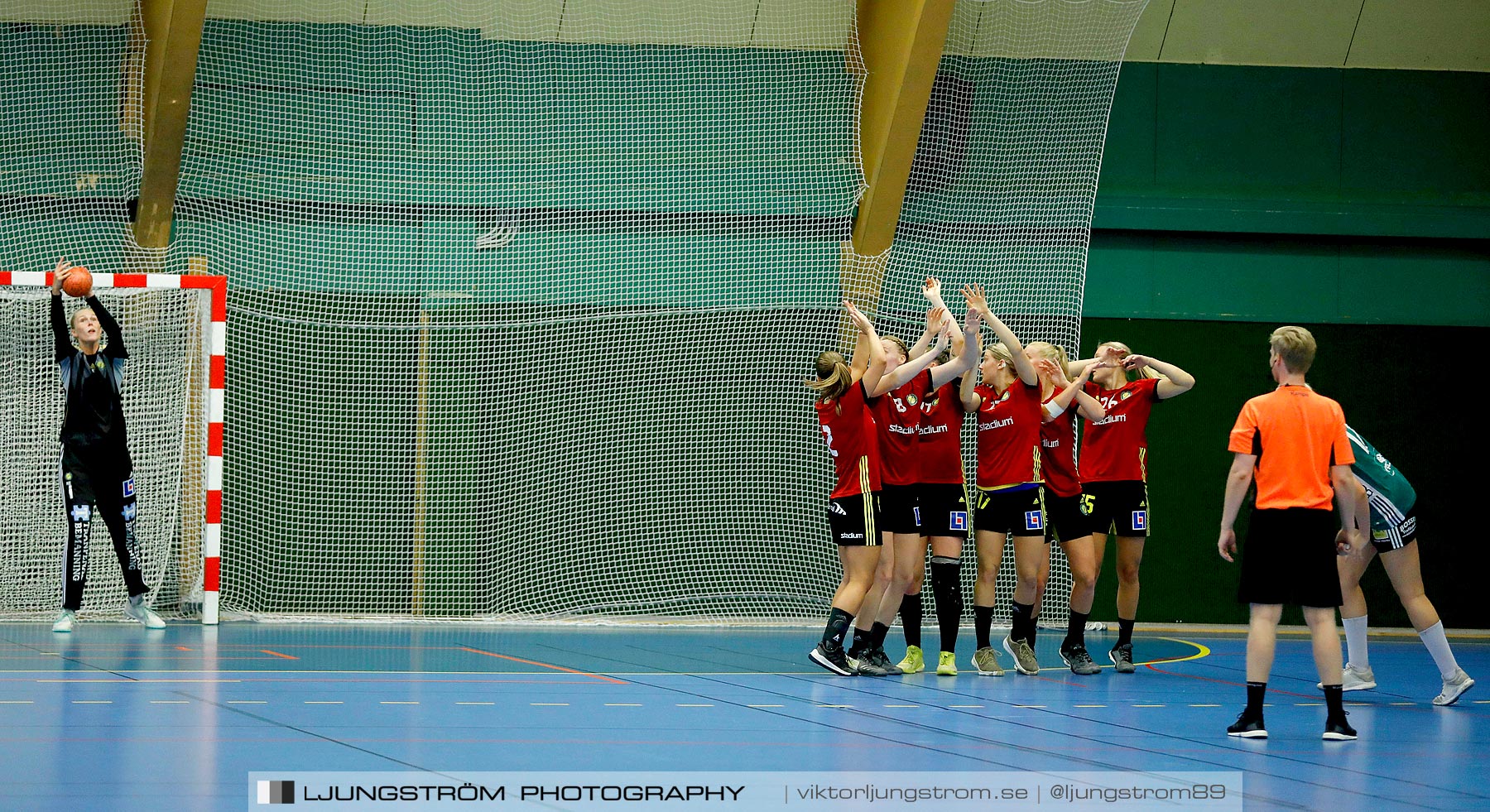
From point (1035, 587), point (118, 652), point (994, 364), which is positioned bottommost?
point (118, 652)

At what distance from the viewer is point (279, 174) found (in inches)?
461

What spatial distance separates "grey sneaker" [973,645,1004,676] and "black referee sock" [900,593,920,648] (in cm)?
34

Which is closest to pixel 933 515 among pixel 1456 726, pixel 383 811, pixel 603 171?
pixel 1456 726

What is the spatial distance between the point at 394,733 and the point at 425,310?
7004mm

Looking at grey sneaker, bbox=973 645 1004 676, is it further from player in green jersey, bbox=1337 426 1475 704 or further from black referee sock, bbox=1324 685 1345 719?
black referee sock, bbox=1324 685 1345 719

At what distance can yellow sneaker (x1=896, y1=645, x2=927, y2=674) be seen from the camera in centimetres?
808

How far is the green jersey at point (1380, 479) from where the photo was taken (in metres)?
7.17

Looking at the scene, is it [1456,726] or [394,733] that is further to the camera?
[1456,726]

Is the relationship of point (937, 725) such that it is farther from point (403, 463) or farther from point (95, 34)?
point (95, 34)

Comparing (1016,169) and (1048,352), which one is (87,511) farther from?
(1016,169)

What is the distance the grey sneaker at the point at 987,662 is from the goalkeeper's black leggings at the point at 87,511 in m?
5.64

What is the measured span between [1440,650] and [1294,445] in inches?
89.0

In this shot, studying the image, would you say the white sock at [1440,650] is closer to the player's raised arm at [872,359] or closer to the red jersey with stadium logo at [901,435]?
the red jersey with stadium logo at [901,435]

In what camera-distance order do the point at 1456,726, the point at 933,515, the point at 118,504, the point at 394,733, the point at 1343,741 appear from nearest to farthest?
the point at 394,733 → the point at 1343,741 → the point at 1456,726 → the point at 933,515 → the point at 118,504
